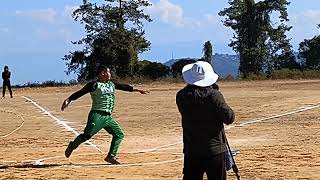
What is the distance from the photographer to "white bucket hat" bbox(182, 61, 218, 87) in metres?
7.09

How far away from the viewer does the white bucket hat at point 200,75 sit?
709 centimetres

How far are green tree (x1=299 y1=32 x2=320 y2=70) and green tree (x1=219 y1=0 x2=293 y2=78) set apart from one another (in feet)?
5.16

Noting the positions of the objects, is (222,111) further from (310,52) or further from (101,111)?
(310,52)

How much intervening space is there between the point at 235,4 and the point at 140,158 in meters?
57.9

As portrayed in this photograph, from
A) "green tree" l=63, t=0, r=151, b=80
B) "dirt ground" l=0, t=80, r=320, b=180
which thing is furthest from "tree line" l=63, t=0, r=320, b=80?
"dirt ground" l=0, t=80, r=320, b=180

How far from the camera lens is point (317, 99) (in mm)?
29438

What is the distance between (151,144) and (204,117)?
29.7ft

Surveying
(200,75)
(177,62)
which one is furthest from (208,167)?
(177,62)

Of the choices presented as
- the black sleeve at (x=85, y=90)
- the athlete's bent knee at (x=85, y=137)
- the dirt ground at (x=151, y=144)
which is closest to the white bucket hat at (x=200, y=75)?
the dirt ground at (x=151, y=144)

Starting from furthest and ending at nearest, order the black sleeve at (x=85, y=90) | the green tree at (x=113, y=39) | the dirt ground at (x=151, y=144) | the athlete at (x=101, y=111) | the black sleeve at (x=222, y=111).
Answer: the green tree at (x=113, y=39), the athlete at (x=101, y=111), the black sleeve at (x=85, y=90), the dirt ground at (x=151, y=144), the black sleeve at (x=222, y=111)

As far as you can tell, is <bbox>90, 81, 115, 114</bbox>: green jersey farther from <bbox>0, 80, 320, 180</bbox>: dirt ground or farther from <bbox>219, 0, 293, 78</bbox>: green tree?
<bbox>219, 0, 293, 78</bbox>: green tree

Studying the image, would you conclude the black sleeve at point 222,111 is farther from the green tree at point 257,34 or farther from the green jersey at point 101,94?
the green tree at point 257,34

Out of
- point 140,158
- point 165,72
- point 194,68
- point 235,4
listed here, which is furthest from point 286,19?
point 194,68

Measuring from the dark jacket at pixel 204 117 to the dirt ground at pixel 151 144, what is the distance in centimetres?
384
